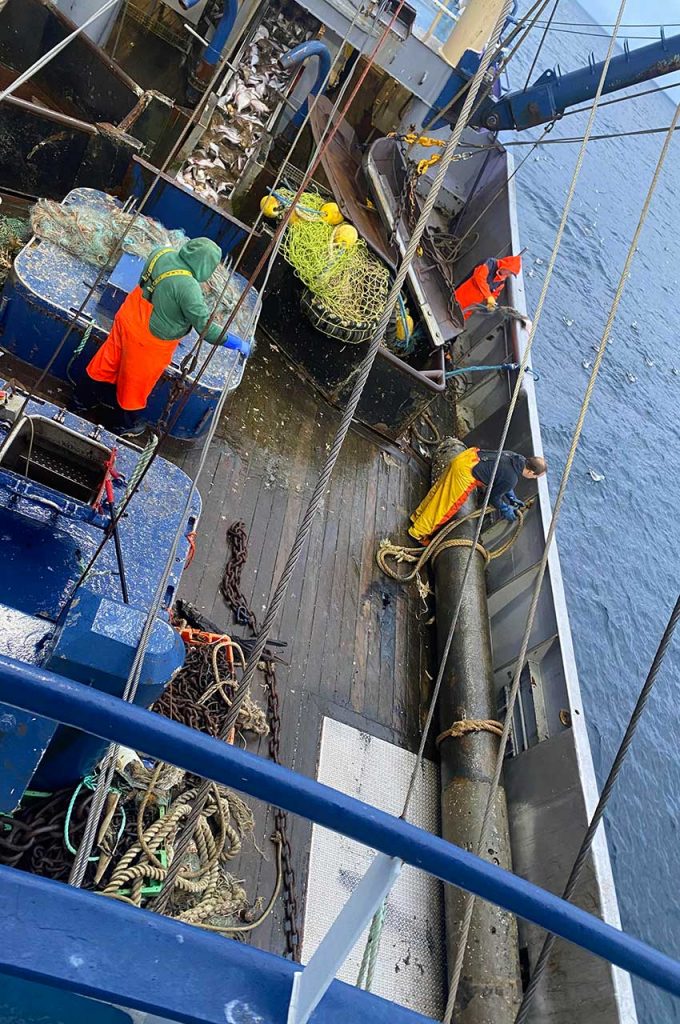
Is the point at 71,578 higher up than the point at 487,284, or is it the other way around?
the point at 487,284

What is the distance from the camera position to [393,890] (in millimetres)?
4285

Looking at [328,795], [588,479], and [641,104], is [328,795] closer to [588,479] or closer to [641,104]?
[588,479]

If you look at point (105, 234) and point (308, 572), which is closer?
point (105, 234)

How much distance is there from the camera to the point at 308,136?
788 cm

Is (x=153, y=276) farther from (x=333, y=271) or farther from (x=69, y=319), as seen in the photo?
(x=333, y=271)

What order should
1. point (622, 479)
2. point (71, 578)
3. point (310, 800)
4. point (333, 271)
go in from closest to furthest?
point (310, 800)
point (71, 578)
point (333, 271)
point (622, 479)

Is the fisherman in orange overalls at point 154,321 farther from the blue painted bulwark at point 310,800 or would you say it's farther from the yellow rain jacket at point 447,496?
the blue painted bulwark at point 310,800

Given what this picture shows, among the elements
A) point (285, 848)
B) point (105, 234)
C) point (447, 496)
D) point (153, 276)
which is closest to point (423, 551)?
point (447, 496)

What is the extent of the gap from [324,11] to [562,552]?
8088mm

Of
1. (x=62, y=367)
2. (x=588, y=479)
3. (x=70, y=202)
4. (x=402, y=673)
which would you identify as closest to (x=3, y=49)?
(x=70, y=202)

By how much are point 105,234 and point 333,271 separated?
2.07 meters

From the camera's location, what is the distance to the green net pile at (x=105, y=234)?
16.2 ft

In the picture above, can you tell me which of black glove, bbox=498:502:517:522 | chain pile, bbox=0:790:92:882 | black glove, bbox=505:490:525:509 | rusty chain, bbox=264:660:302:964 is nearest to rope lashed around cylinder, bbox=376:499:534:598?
black glove, bbox=498:502:517:522

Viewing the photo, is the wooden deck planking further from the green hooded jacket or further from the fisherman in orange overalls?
the green hooded jacket
